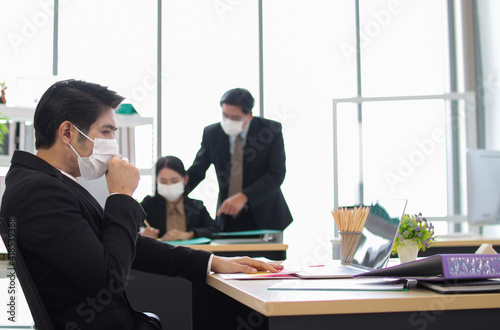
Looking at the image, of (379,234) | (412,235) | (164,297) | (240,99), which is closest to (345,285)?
(379,234)

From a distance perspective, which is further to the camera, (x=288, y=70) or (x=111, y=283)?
(x=288, y=70)

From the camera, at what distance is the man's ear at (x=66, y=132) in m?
1.42

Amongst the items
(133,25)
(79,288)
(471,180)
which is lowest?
(79,288)

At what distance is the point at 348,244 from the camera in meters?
1.82

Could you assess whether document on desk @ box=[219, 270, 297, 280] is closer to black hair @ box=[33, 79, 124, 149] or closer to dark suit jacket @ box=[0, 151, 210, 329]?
dark suit jacket @ box=[0, 151, 210, 329]

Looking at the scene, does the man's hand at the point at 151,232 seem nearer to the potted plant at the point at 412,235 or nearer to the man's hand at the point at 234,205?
the man's hand at the point at 234,205

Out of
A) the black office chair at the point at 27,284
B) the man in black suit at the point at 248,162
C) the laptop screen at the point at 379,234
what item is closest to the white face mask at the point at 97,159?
the black office chair at the point at 27,284

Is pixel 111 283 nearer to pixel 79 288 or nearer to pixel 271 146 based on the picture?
pixel 79 288

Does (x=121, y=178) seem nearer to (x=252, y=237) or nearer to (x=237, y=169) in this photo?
(x=252, y=237)

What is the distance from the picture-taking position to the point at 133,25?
18.2 feet

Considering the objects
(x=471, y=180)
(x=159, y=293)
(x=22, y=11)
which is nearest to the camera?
(x=159, y=293)

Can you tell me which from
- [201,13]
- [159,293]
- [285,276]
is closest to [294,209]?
[201,13]

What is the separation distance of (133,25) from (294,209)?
2.45 m

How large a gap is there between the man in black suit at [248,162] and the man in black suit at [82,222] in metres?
2.08
